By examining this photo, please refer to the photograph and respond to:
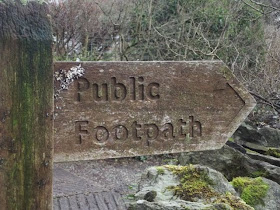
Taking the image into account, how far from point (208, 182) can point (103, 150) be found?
1.66m

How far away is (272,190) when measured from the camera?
384cm

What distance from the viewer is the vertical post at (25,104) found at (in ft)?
4.14

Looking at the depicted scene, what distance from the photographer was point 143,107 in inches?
64.1

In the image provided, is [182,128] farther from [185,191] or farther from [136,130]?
[185,191]

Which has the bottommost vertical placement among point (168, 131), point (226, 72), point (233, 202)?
point (233, 202)

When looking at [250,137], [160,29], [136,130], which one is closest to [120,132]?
[136,130]

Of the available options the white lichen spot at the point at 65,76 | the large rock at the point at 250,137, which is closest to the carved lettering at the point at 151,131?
the white lichen spot at the point at 65,76

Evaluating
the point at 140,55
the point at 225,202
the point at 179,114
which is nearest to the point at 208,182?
the point at 225,202

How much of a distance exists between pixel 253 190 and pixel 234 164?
122 cm

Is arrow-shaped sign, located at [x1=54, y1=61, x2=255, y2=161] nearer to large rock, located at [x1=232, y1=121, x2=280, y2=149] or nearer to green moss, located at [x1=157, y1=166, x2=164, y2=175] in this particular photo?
green moss, located at [x1=157, y1=166, x2=164, y2=175]

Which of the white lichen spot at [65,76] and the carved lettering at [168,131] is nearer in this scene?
the white lichen spot at [65,76]

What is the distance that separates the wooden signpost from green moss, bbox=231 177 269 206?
2.23 meters

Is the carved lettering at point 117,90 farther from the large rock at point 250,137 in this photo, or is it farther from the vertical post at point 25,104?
the large rock at point 250,137

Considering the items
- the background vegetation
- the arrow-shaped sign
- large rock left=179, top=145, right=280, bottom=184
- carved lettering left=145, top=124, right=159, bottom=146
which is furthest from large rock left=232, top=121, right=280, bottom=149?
carved lettering left=145, top=124, right=159, bottom=146
